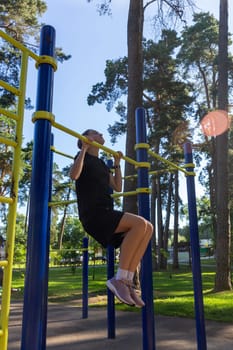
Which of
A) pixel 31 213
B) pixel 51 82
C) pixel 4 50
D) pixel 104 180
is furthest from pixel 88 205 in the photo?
pixel 4 50

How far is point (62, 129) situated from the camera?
86.8 inches

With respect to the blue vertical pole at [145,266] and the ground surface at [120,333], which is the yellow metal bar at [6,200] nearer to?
the blue vertical pole at [145,266]

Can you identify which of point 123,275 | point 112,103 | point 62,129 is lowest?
point 123,275

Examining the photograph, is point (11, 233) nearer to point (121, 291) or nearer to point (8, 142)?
point (8, 142)

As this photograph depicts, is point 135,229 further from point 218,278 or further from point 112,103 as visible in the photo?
point 112,103

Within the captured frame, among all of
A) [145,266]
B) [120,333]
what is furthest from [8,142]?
[120,333]

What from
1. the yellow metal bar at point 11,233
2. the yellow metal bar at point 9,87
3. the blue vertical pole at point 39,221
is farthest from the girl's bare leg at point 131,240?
the yellow metal bar at point 9,87

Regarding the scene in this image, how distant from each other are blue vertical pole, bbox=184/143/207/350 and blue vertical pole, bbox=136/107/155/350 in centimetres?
90

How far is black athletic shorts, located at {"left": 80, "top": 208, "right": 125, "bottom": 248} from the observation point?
2.30 metres

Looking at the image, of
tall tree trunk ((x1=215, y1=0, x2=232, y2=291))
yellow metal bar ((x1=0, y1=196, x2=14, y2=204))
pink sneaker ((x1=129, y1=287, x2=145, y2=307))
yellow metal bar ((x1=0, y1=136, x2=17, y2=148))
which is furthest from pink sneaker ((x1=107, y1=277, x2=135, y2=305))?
tall tree trunk ((x1=215, y1=0, x2=232, y2=291))

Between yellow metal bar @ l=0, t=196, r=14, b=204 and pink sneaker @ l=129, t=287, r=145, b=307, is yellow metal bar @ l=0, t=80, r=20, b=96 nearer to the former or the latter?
yellow metal bar @ l=0, t=196, r=14, b=204

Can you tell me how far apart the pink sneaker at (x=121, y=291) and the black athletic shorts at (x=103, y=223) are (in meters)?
0.26

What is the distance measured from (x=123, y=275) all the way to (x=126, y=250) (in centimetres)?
15

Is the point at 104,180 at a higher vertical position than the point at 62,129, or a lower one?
lower
